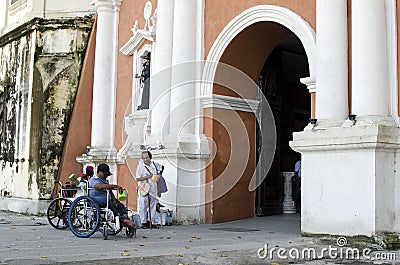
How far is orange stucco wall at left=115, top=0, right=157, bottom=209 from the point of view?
46.4 ft

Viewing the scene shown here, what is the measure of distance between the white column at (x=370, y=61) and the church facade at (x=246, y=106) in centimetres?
1

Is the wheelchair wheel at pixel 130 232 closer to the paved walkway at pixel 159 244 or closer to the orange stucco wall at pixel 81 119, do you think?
the paved walkway at pixel 159 244

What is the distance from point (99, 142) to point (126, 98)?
136 cm

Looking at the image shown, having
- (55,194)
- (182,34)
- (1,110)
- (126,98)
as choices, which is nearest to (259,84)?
(182,34)

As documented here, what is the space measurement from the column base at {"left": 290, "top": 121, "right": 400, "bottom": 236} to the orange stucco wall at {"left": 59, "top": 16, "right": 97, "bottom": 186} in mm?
7915

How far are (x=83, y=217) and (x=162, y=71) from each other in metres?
4.34

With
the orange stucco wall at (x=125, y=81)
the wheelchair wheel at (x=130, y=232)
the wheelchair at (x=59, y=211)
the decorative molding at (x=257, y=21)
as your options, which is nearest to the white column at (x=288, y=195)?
the orange stucco wall at (x=125, y=81)

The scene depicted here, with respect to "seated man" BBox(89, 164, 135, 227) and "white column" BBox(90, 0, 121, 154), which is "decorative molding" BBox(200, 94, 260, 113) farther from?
"white column" BBox(90, 0, 121, 154)

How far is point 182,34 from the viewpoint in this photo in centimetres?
1200

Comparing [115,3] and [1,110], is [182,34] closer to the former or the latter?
[115,3]

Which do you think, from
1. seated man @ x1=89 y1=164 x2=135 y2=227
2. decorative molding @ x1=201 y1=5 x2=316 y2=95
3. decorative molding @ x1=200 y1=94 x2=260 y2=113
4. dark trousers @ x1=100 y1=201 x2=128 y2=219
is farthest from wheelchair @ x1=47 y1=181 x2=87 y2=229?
decorative molding @ x1=201 y1=5 x2=316 y2=95

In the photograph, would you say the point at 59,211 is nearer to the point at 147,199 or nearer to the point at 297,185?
the point at 147,199

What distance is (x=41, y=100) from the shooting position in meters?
15.3

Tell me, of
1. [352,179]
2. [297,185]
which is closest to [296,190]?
[297,185]
